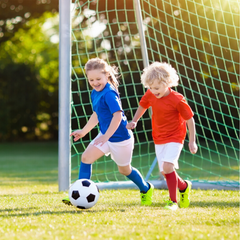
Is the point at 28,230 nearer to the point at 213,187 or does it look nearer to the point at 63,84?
the point at 63,84

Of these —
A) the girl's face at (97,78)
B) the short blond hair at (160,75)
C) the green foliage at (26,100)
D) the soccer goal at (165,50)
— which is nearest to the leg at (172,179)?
the short blond hair at (160,75)

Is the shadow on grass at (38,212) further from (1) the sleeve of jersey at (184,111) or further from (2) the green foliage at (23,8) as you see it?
(2) the green foliage at (23,8)

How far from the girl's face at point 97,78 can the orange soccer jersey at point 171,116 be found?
18.5 inches

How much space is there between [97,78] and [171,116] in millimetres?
690

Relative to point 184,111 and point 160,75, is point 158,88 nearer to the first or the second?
point 160,75

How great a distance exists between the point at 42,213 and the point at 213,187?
7.78 feet

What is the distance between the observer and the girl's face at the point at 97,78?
314 centimetres

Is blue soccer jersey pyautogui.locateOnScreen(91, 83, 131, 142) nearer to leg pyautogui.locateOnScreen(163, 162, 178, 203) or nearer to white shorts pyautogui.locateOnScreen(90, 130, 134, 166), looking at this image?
white shorts pyautogui.locateOnScreen(90, 130, 134, 166)

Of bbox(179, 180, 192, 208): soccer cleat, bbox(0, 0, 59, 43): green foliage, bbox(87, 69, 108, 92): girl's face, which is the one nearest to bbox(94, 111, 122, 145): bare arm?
bbox(87, 69, 108, 92): girl's face

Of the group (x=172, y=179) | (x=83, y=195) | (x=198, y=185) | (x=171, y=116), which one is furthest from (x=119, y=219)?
(x=198, y=185)

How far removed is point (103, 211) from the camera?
2.94 m

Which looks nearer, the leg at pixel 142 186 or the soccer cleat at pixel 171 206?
the soccer cleat at pixel 171 206

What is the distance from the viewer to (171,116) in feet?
10.4

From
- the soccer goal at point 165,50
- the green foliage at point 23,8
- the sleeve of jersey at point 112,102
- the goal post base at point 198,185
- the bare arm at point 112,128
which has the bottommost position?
the goal post base at point 198,185
